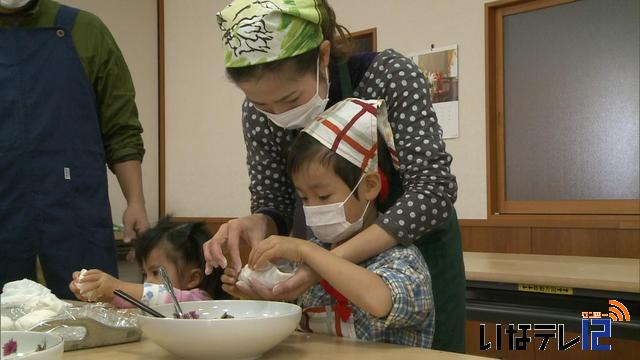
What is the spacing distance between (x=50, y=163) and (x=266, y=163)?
63cm

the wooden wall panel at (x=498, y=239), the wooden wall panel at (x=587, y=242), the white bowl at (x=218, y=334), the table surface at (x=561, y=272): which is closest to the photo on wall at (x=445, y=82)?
the wooden wall panel at (x=498, y=239)

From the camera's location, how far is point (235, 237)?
124cm

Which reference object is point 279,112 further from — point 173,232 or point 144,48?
point 144,48

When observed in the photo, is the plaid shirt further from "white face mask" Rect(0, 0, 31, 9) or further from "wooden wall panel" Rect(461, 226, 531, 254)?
"wooden wall panel" Rect(461, 226, 531, 254)

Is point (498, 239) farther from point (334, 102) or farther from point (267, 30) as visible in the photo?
point (267, 30)

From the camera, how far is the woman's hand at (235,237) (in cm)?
118

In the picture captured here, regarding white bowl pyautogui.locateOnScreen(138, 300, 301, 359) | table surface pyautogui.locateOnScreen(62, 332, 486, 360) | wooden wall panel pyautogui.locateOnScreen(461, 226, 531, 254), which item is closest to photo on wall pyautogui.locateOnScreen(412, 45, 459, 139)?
wooden wall panel pyautogui.locateOnScreen(461, 226, 531, 254)

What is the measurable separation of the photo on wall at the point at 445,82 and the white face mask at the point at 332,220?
252 cm

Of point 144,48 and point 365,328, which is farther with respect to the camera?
→ point 144,48

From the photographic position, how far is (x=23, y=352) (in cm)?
77

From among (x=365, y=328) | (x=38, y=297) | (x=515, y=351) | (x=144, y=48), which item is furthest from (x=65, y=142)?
(x=144, y=48)

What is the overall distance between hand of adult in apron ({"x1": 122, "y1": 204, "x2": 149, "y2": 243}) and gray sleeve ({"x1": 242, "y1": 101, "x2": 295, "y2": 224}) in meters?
0.52

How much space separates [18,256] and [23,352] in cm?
93

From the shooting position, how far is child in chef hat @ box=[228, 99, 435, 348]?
113 centimetres
